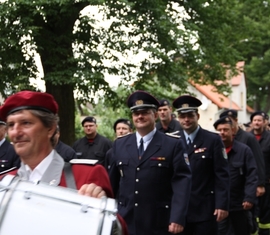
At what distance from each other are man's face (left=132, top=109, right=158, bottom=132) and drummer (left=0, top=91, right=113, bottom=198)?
2565 millimetres

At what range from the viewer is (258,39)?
24.7 metres

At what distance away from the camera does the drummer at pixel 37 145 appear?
3.28 metres

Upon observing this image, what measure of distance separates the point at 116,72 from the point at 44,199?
16148 mm

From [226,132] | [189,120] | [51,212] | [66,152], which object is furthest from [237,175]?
[51,212]

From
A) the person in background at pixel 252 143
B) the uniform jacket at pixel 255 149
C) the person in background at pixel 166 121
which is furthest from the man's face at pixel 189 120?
the person in background at pixel 166 121

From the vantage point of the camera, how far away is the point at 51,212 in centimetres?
276

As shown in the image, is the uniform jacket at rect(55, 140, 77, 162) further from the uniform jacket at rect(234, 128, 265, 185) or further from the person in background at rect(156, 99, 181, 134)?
the person in background at rect(156, 99, 181, 134)

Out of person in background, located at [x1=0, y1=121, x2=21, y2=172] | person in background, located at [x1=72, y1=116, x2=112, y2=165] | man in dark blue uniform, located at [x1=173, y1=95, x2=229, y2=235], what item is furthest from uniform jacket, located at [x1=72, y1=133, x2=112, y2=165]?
man in dark blue uniform, located at [x1=173, y1=95, x2=229, y2=235]

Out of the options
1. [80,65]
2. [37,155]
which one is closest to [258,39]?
[80,65]

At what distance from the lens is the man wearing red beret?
328cm

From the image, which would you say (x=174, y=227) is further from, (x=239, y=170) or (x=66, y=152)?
(x=239, y=170)

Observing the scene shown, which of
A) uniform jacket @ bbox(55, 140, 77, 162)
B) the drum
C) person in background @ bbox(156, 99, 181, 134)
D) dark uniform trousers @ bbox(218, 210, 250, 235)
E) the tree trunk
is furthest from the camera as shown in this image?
the tree trunk

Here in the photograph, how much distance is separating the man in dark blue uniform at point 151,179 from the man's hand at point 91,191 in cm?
253

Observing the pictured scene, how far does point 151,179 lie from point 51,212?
3.05 meters
